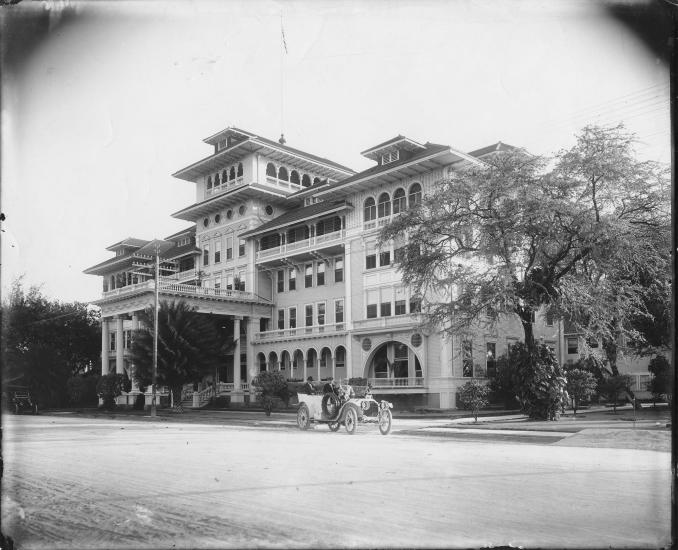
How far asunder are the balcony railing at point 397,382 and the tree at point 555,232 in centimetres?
1181

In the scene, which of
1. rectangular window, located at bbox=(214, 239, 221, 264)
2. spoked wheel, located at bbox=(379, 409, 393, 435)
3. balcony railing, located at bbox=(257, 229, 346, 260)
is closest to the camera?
spoked wheel, located at bbox=(379, 409, 393, 435)

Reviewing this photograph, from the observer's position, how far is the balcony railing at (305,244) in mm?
38250

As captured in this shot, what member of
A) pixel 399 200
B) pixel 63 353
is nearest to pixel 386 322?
pixel 399 200

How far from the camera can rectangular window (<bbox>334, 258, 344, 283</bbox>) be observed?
3962 centimetres

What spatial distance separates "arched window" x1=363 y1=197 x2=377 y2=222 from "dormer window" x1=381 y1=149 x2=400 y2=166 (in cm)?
268

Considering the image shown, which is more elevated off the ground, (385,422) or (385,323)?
(385,323)

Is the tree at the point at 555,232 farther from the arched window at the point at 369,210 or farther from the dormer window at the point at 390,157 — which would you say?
the dormer window at the point at 390,157

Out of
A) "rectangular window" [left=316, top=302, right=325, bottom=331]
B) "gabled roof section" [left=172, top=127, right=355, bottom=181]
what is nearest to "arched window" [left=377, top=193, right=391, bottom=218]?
"rectangular window" [left=316, top=302, right=325, bottom=331]

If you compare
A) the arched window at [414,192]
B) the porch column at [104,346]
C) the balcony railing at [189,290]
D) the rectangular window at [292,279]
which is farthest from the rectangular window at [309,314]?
the porch column at [104,346]

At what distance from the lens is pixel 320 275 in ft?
134

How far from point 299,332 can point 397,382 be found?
8.14m

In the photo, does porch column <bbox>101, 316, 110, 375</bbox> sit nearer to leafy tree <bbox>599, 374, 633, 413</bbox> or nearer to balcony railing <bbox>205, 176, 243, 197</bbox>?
balcony railing <bbox>205, 176, 243, 197</bbox>

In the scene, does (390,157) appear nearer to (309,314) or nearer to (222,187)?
(309,314)

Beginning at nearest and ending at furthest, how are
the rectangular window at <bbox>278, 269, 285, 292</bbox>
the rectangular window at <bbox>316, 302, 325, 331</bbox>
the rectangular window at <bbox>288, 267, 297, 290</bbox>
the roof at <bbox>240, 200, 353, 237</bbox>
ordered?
the roof at <bbox>240, 200, 353, 237</bbox>
the rectangular window at <bbox>316, 302, 325, 331</bbox>
the rectangular window at <bbox>288, 267, 297, 290</bbox>
the rectangular window at <bbox>278, 269, 285, 292</bbox>
